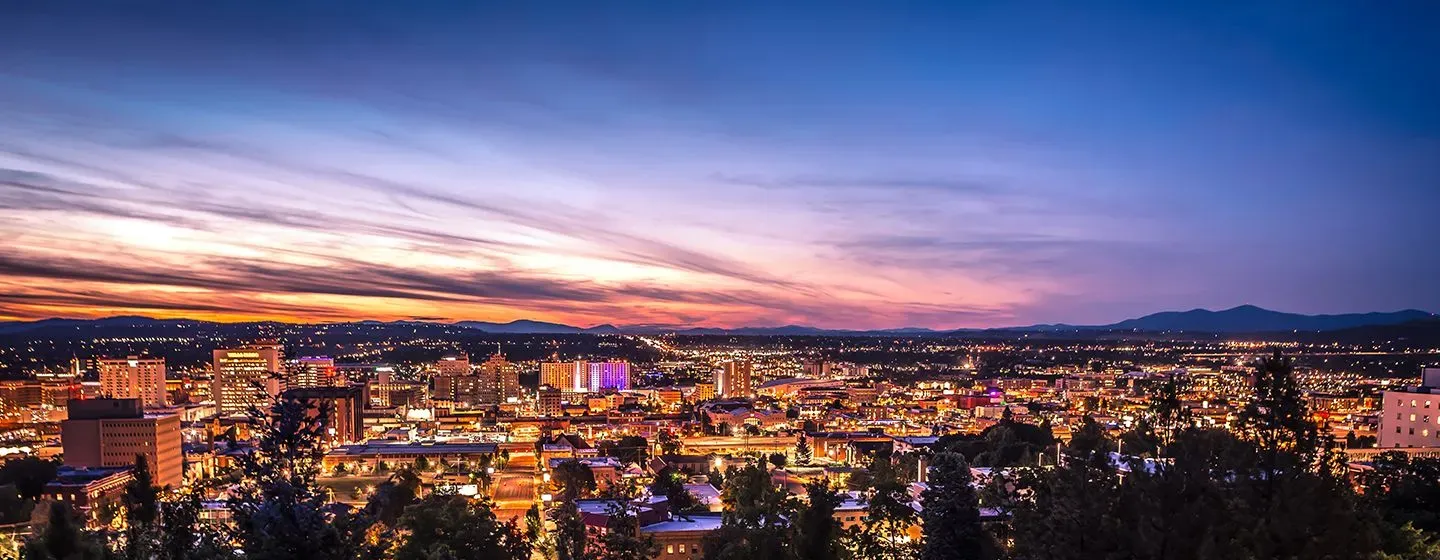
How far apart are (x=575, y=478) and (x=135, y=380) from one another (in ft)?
223

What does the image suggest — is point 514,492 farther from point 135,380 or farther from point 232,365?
point 135,380

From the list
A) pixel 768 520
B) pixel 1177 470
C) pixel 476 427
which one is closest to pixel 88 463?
pixel 476 427

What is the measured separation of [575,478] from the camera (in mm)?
32594

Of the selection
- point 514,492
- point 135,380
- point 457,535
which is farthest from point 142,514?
point 135,380

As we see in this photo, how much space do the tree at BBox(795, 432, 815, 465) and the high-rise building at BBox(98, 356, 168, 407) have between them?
6200 cm

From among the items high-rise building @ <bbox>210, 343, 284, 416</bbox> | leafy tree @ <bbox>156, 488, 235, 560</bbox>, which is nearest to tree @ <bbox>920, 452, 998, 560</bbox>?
leafy tree @ <bbox>156, 488, 235, 560</bbox>

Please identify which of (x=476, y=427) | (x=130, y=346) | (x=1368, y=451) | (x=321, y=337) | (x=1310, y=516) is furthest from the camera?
(x=321, y=337)

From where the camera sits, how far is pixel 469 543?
49.0ft

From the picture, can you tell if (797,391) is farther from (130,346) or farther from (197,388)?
(130,346)

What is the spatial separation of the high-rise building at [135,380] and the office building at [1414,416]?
91.5m

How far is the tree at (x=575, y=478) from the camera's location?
104 feet

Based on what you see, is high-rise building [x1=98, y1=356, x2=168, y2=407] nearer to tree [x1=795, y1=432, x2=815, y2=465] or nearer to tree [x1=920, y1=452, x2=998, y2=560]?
tree [x1=795, y1=432, x2=815, y2=465]

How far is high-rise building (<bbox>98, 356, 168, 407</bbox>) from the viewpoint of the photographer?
7769cm

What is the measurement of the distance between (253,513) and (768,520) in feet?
35.9
